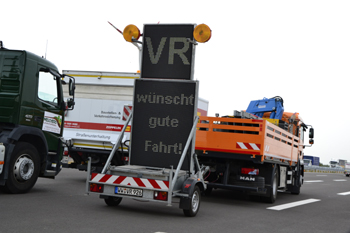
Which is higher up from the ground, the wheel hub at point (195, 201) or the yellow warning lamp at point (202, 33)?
the yellow warning lamp at point (202, 33)

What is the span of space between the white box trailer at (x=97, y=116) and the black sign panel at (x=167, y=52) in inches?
160

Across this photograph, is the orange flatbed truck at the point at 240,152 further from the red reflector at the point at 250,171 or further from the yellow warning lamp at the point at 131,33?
the yellow warning lamp at the point at 131,33

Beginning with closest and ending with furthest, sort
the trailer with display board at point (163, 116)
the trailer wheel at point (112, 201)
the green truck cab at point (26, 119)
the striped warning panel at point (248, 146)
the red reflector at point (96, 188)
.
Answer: the red reflector at point (96, 188) < the trailer with display board at point (163, 116) < the trailer wheel at point (112, 201) < the green truck cab at point (26, 119) < the striped warning panel at point (248, 146)

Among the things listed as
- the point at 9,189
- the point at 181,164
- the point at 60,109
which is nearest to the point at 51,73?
the point at 60,109

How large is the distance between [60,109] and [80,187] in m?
2.59

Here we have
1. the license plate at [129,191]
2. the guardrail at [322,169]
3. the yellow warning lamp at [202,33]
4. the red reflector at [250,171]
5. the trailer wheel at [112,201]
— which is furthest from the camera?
the guardrail at [322,169]

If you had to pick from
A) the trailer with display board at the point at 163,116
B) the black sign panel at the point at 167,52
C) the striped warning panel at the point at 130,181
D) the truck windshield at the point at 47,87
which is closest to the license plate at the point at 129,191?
the striped warning panel at the point at 130,181

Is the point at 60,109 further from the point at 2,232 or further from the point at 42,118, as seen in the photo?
the point at 2,232

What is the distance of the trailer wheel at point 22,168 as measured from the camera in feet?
29.4

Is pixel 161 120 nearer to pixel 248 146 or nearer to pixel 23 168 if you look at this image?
pixel 248 146

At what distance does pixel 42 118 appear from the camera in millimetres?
9711

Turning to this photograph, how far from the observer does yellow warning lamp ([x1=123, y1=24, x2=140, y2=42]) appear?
8.67m

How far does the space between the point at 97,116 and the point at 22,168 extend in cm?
428

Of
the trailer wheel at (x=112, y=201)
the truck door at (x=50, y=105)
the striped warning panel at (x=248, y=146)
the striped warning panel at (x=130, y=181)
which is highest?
the truck door at (x=50, y=105)
